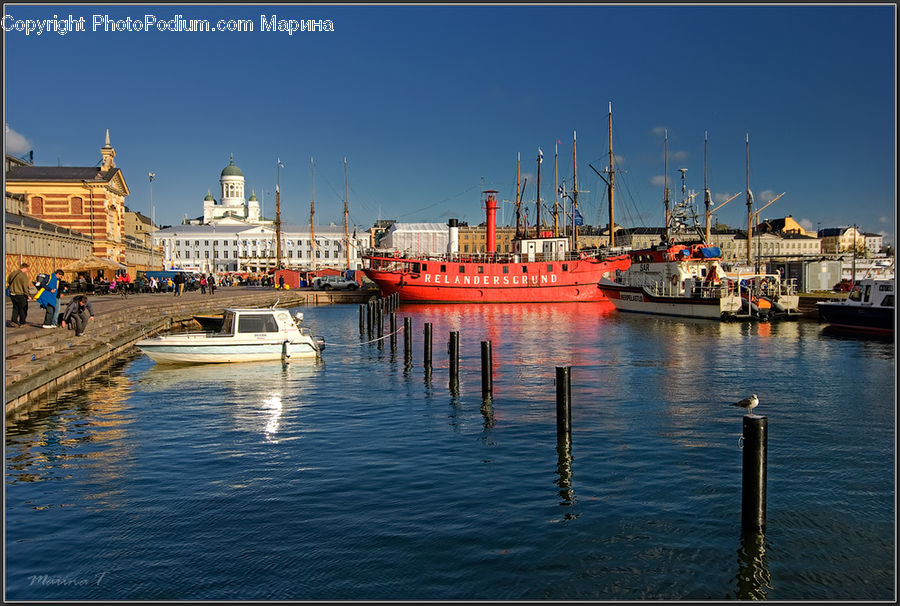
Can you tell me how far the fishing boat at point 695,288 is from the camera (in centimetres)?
4784

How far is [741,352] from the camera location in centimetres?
3145

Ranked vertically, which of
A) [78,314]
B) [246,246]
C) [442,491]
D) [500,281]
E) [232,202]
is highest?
[232,202]

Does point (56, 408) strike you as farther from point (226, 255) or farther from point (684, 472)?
point (226, 255)

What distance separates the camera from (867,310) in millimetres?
38062

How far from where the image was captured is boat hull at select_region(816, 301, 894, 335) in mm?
36938

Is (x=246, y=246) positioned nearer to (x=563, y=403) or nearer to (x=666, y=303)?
(x=666, y=303)

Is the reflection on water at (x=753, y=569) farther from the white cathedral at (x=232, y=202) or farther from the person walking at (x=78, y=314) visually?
the white cathedral at (x=232, y=202)

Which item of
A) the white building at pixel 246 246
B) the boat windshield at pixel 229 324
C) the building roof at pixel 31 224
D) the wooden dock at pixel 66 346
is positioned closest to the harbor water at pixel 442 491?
the wooden dock at pixel 66 346

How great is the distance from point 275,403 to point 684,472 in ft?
37.0

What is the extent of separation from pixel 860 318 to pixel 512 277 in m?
36.0

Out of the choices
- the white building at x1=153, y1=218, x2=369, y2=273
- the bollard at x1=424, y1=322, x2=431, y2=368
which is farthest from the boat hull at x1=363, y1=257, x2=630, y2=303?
the white building at x1=153, y1=218, x2=369, y2=273

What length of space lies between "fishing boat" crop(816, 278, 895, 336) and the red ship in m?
30.6

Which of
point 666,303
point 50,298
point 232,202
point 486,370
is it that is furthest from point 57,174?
point 232,202

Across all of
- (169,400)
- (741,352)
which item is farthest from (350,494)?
(741,352)
